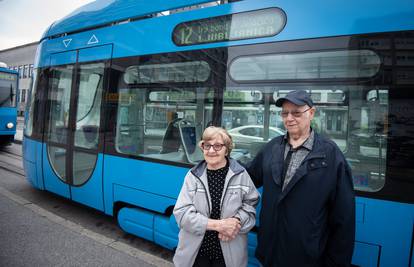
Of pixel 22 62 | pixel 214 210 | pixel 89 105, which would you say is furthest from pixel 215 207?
pixel 22 62

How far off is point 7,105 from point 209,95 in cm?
997

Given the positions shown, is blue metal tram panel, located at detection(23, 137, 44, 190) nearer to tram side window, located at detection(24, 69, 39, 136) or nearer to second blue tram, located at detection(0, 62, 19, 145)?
tram side window, located at detection(24, 69, 39, 136)

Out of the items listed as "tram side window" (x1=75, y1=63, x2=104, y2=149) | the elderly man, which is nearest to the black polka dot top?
the elderly man

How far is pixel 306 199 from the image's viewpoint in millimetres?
1485

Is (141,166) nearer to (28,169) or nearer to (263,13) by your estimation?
(263,13)

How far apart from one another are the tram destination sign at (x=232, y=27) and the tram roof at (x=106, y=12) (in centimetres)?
25

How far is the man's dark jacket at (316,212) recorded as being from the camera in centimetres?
146

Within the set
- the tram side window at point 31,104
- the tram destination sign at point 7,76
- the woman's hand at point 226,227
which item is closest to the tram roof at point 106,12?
the tram side window at point 31,104

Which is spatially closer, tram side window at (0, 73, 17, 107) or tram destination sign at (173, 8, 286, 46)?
tram destination sign at (173, 8, 286, 46)

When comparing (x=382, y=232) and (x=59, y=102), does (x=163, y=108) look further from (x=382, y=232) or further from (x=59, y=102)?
(x=382, y=232)

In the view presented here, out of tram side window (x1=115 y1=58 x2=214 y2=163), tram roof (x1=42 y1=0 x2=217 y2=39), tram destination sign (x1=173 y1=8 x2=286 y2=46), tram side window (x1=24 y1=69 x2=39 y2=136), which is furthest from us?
tram side window (x1=24 y1=69 x2=39 y2=136)

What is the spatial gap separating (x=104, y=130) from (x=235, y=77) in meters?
1.85

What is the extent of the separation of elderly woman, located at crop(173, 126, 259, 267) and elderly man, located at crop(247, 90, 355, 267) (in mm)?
164

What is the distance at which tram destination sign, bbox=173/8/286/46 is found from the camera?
7.69 feet
